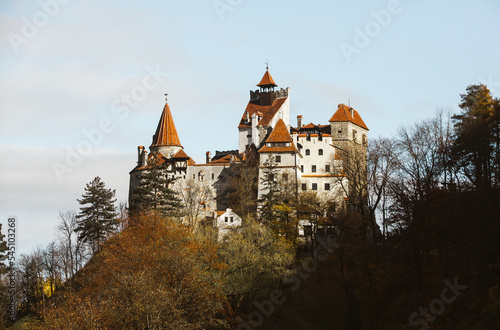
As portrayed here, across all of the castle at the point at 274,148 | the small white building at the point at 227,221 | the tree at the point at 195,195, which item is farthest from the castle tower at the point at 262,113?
the small white building at the point at 227,221

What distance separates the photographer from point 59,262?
7450cm

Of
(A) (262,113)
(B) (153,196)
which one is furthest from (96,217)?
(A) (262,113)

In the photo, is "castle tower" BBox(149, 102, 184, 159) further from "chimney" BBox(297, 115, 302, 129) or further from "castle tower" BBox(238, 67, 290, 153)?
"chimney" BBox(297, 115, 302, 129)

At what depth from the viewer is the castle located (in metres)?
80.0

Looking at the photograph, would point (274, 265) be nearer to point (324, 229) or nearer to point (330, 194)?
point (324, 229)

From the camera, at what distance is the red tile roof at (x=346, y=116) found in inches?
3482

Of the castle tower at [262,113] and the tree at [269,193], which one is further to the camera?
the castle tower at [262,113]

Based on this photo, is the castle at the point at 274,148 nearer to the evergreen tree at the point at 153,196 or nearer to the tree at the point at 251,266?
the evergreen tree at the point at 153,196

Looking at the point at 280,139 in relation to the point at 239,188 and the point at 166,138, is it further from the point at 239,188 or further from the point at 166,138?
the point at 166,138

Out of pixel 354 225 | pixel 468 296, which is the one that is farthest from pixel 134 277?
pixel 354 225

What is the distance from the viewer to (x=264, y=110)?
301 ft

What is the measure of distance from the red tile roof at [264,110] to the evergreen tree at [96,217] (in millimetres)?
25126

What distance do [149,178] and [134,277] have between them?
30631mm

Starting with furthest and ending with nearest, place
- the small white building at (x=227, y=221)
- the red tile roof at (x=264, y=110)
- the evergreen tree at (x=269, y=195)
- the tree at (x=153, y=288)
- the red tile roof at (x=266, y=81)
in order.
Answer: the red tile roof at (x=266, y=81) → the red tile roof at (x=264, y=110) → the small white building at (x=227, y=221) → the evergreen tree at (x=269, y=195) → the tree at (x=153, y=288)
